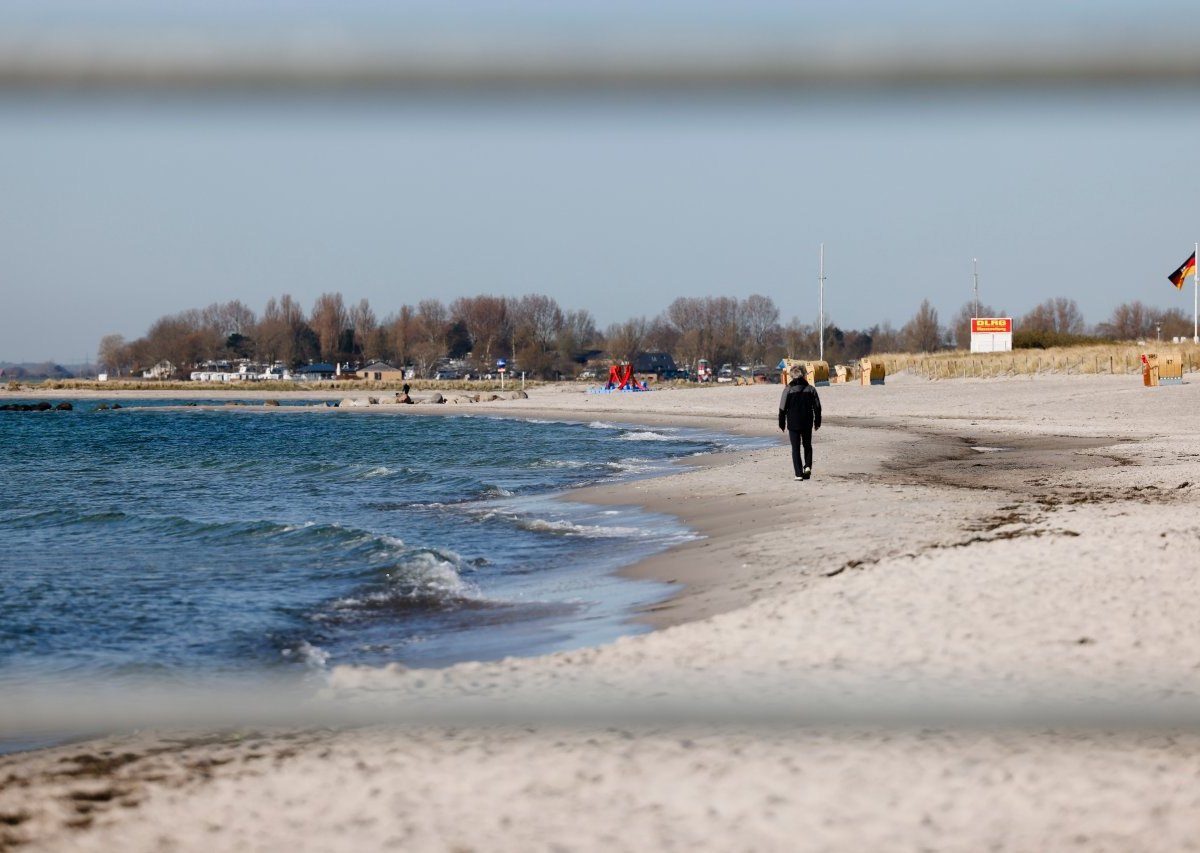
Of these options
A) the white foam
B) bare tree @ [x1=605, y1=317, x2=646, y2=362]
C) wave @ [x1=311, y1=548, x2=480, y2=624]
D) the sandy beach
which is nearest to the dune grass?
wave @ [x1=311, y1=548, x2=480, y2=624]

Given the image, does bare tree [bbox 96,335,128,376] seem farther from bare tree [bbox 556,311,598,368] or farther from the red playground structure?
the red playground structure

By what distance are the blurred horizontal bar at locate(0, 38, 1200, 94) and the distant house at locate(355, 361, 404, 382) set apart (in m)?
0.97

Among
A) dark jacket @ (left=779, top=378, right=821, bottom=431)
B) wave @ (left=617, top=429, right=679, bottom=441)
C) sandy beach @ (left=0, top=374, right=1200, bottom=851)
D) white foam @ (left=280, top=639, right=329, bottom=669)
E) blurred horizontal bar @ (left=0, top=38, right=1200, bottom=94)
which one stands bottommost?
wave @ (left=617, top=429, right=679, bottom=441)

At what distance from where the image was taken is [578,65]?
1.24m

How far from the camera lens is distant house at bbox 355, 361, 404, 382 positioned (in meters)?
2.25

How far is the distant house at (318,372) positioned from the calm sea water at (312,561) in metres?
5.07

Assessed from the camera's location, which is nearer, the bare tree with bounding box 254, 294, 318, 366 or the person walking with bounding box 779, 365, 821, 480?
the bare tree with bounding box 254, 294, 318, 366

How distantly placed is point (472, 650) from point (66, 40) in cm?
733

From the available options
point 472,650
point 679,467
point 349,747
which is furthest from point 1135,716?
point 679,467

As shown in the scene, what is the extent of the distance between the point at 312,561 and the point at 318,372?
11.9 metres

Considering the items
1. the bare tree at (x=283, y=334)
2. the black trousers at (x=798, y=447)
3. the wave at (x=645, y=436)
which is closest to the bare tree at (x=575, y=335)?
the bare tree at (x=283, y=334)

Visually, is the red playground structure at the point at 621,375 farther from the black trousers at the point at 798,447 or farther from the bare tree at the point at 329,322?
the black trousers at the point at 798,447

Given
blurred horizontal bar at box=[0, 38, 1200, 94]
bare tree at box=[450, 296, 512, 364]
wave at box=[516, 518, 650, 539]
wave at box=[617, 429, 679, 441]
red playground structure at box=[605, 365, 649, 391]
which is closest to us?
blurred horizontal bar at box=[0, 38, 1200, 94]

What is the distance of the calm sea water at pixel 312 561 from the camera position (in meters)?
8.91
